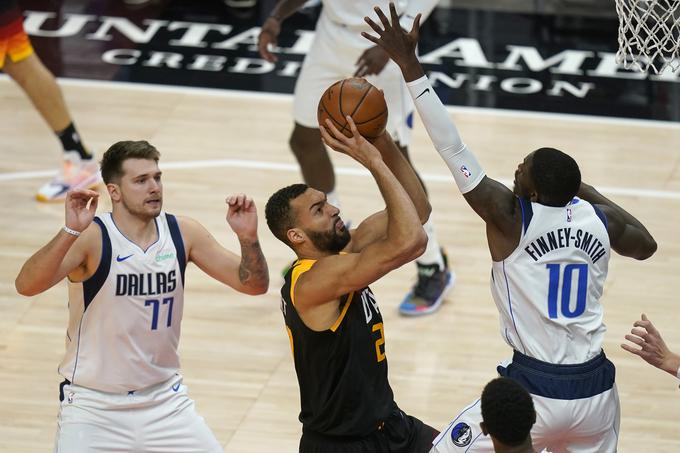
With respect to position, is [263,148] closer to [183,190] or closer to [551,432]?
[183,190]

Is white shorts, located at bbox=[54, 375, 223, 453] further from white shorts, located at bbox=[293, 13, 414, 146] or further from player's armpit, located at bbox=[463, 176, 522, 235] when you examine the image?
white shorts, located at bbox=[293, 13, 414, 146]

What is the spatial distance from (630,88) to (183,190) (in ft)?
13.6

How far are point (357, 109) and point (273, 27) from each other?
2.95 metres

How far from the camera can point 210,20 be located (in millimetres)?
12180

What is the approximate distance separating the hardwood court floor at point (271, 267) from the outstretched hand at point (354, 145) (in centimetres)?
215

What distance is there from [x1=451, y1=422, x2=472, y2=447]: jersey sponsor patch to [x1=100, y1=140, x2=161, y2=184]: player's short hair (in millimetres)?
1709

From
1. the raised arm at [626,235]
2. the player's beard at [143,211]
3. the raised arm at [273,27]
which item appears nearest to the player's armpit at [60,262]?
the player's beard at [143,211]

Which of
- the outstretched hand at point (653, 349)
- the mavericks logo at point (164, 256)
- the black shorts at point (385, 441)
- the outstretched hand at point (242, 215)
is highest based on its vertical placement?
the outstretched hand at point (242, 215)

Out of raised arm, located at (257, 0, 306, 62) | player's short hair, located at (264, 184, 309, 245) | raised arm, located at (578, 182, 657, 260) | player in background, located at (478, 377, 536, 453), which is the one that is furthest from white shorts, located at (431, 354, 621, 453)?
raised arm, located at (257, 0, 306, 62)

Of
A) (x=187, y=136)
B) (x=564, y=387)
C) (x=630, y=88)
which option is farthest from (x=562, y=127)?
Answer: (x=564, y=387)

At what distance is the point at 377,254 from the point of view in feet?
15.8

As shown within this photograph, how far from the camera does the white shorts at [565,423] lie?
5156mm

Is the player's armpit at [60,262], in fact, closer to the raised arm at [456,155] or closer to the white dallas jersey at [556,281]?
the raised arm at [456,155]

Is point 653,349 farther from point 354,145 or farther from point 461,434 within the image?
point 354,145
